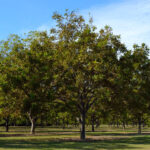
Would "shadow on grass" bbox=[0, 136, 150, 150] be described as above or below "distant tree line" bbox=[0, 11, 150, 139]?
below

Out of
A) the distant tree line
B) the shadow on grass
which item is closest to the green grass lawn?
the shadow on grass

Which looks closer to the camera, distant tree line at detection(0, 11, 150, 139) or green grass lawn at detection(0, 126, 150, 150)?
green grass lawn at detection(0, 126, 150, 150)

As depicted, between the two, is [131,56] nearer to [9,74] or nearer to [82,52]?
[82,52]

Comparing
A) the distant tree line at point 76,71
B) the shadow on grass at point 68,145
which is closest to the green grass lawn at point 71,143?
the shadow on grass at point 68,145

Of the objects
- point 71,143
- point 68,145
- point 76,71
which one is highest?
point 76,71

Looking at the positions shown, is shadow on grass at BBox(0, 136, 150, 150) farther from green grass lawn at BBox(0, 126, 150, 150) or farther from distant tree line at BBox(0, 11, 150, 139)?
distant tree line at BBox(0, 11, 150, 139)

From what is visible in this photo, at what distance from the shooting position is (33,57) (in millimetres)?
37250

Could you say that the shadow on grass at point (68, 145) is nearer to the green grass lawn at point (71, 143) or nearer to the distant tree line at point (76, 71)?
the green grass lawn at point (71, 143)

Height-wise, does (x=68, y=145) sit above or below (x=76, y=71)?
below

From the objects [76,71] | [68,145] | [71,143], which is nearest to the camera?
[68,145]

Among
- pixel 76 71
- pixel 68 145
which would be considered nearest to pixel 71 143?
pixel 68 145

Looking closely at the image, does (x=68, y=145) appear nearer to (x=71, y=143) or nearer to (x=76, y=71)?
(x=71, y=143)

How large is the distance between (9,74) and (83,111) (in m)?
14.0

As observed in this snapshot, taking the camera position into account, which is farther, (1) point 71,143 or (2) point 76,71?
(2) point 76,71
